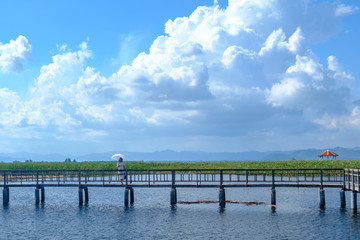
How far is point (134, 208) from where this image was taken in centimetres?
4081

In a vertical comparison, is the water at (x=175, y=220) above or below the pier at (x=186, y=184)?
below

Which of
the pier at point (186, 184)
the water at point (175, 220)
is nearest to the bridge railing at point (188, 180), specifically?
the pier at point (186, 184)

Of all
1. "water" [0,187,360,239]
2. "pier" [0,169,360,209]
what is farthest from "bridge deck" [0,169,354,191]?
"water" [0,187,360,239]

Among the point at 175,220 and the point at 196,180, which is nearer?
the point at 175,220

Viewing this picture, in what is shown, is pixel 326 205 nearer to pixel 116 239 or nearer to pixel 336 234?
pixel 336 234

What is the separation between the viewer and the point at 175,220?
113ft

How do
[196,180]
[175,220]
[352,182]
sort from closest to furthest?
1. [175,220]
2. [352,182]
3. [196,180]

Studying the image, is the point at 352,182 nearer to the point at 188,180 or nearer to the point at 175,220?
the point at 188,180

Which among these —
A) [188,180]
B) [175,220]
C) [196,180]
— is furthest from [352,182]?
[175,220]

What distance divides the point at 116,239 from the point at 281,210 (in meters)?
16.3

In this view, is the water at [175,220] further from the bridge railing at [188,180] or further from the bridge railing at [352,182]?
the bridge railing at [188,180]

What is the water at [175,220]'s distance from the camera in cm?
2948

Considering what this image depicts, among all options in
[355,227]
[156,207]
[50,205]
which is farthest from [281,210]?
[50,205]

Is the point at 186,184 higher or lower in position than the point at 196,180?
lower
